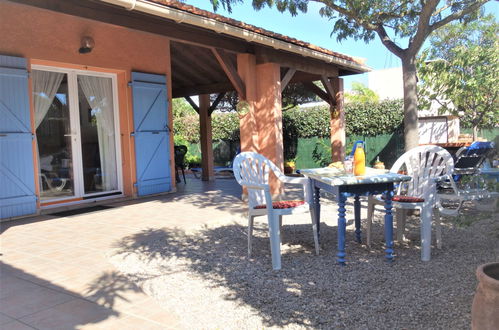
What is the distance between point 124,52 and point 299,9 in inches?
125

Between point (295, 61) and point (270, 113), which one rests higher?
point (295, 61)

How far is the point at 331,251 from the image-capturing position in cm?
381

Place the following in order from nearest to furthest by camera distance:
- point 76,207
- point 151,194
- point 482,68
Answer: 1. point 76,207
2. point 151,194
3. point 482,68

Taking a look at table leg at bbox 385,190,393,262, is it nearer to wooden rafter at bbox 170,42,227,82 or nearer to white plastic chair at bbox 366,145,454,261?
white plastic chair at bbox 366,145,454,261

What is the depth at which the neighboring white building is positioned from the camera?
25500mm

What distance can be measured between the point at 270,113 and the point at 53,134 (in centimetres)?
331

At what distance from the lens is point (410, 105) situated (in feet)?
18.6

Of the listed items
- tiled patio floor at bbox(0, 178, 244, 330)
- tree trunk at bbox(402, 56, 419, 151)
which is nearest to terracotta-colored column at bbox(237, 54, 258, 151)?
tiled patio floor at bbox(0, 178, 244, 330)

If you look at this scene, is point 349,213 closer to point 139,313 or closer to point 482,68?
point 139,313

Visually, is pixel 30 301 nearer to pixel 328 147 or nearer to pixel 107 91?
pixel 107 91

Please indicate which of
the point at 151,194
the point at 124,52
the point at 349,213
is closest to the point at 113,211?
the point at 151,194

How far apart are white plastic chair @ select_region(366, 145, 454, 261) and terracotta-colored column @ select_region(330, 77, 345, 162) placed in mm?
4560

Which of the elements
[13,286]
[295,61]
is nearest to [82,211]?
[13,286]

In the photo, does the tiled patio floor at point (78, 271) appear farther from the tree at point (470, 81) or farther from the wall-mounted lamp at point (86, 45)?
the tree at point (470, 81)
